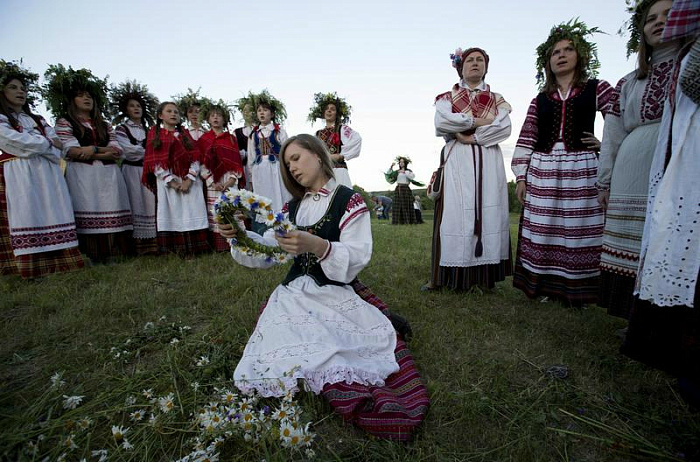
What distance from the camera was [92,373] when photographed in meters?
2.13

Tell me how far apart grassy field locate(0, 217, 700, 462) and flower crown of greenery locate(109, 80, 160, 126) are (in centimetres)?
321

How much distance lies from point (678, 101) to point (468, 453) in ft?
6.33

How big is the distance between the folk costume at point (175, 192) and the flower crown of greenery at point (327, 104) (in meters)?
2.36

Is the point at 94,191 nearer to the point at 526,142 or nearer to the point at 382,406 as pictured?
the point at 382,406

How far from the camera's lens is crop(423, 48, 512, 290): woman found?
11.6 feet

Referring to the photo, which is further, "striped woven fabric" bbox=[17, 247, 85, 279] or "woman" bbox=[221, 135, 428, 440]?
"striped woven fabric" bbox=[17, 247, 85, 279]

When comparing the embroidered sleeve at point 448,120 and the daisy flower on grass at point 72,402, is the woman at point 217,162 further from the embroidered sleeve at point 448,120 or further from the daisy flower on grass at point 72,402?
the daisy flower on grass at point 72,402

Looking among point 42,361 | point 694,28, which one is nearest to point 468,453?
point 694,28

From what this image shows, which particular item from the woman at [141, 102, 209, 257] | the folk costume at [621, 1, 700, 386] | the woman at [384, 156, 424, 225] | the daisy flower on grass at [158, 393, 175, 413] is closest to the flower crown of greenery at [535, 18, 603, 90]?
the folk costume at [621, 1, 700, 386]

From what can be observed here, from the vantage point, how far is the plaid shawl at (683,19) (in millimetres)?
1528

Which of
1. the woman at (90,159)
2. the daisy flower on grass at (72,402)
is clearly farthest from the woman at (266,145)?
the daisy flower on grass at (72,402)

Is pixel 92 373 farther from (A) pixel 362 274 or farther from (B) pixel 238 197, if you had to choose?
(A) pixel 362 274

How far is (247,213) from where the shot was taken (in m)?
2.00

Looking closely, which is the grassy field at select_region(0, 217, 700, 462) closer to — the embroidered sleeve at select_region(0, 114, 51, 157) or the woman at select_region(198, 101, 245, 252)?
the embroidered sleeve at select_region(0, 114, 51, 157)
